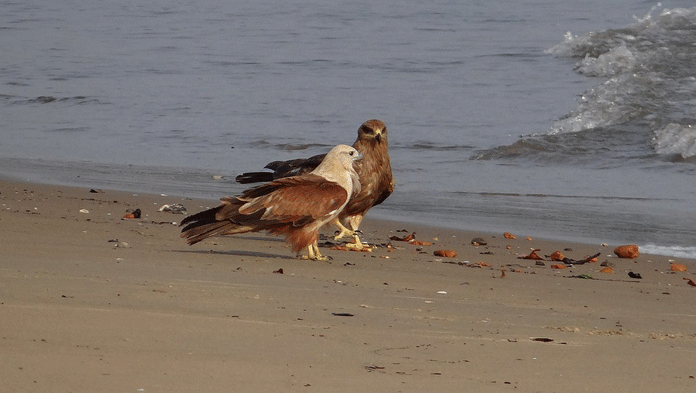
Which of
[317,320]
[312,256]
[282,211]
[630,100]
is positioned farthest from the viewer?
[630,100]

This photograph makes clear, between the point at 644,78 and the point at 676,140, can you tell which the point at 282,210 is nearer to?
the point at 676,140

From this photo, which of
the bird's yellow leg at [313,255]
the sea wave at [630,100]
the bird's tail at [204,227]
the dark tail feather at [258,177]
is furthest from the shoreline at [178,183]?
the sea wave at [630,100]

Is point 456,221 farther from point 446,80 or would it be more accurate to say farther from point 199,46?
point 199,46

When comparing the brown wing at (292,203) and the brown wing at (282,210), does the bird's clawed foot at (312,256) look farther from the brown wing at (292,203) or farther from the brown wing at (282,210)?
the brown wing at (292,203)

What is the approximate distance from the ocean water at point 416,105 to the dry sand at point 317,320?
2.05 m

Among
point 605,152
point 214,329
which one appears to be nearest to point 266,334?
point 214,329

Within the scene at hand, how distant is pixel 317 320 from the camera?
434 centimetres

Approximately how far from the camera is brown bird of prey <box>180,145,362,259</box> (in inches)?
250

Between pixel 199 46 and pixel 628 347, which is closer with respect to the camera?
pixel 628 347

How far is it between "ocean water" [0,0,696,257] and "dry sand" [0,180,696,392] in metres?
2.05

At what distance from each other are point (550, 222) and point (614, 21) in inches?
538

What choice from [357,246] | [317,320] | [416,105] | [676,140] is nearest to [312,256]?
[357,246]

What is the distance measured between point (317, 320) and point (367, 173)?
3.49 meters

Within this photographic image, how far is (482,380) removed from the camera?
3.54 metres
